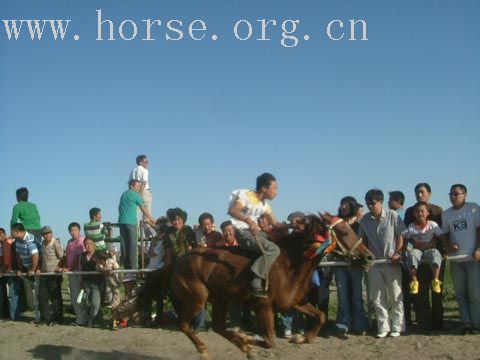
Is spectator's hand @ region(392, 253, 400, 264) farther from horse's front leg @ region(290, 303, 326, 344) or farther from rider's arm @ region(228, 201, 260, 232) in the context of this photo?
rider's arm @ region(228, 201, 260, 232)

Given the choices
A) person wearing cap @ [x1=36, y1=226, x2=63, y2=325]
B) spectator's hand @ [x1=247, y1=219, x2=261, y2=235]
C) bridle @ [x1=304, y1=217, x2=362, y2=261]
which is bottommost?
person wearing cap @ [x1=36, y1=226, x2=63, y2=325]

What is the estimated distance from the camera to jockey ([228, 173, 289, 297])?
26.0 ft

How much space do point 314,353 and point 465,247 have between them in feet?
9.29

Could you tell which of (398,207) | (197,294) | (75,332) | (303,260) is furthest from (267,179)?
(75,332)

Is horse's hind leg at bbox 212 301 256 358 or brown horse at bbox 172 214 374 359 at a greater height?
brown horse at bbox 172 214 374 359

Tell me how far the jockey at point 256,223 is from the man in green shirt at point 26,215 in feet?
22.1

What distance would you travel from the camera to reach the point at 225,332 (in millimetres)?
8336

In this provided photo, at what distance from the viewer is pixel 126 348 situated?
9.48m

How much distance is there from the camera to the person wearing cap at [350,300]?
30.7ft

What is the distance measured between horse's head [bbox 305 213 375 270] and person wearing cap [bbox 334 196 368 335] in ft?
3.94

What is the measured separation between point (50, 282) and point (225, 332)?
5116 mm

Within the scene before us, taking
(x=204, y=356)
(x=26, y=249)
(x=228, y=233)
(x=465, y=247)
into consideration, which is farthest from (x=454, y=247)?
(x=26, y=249)

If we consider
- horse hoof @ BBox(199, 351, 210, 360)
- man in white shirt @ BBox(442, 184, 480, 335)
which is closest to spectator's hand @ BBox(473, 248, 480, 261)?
man in white shirt @ BBox(442, 184, 480, 335)

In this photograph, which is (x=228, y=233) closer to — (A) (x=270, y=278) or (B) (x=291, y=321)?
(B) (x=291, y=321)
